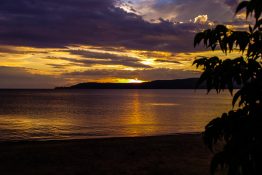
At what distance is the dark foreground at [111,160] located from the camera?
42.5ft

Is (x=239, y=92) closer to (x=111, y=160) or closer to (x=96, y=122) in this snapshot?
(x=111, y=160)

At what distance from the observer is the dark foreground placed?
13.0 m

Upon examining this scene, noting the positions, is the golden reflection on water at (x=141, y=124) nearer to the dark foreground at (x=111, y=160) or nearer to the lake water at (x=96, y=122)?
the lake water at (x=96, y=122)

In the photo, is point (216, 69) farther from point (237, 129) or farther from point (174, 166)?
point (174, 166)

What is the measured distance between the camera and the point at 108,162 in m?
14.6

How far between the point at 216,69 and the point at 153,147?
52.4 ft

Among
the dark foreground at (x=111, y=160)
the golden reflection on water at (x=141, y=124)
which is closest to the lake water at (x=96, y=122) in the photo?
the golden reflection on water at (x=141, y=124)

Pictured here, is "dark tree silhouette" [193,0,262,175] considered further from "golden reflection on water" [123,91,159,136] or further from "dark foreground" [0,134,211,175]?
"golden reflection on water" [123,91,159,136]

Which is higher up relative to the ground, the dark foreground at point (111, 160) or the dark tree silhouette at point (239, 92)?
the dark tree silhouette at point (239, 92)

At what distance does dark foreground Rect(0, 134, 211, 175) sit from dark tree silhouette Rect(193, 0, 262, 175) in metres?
9.71

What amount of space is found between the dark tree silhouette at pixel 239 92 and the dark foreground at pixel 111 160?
9715 millimetres

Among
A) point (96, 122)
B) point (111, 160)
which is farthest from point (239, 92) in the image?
point (96, 122)

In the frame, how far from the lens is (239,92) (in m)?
2.93

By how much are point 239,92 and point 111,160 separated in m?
12.6
